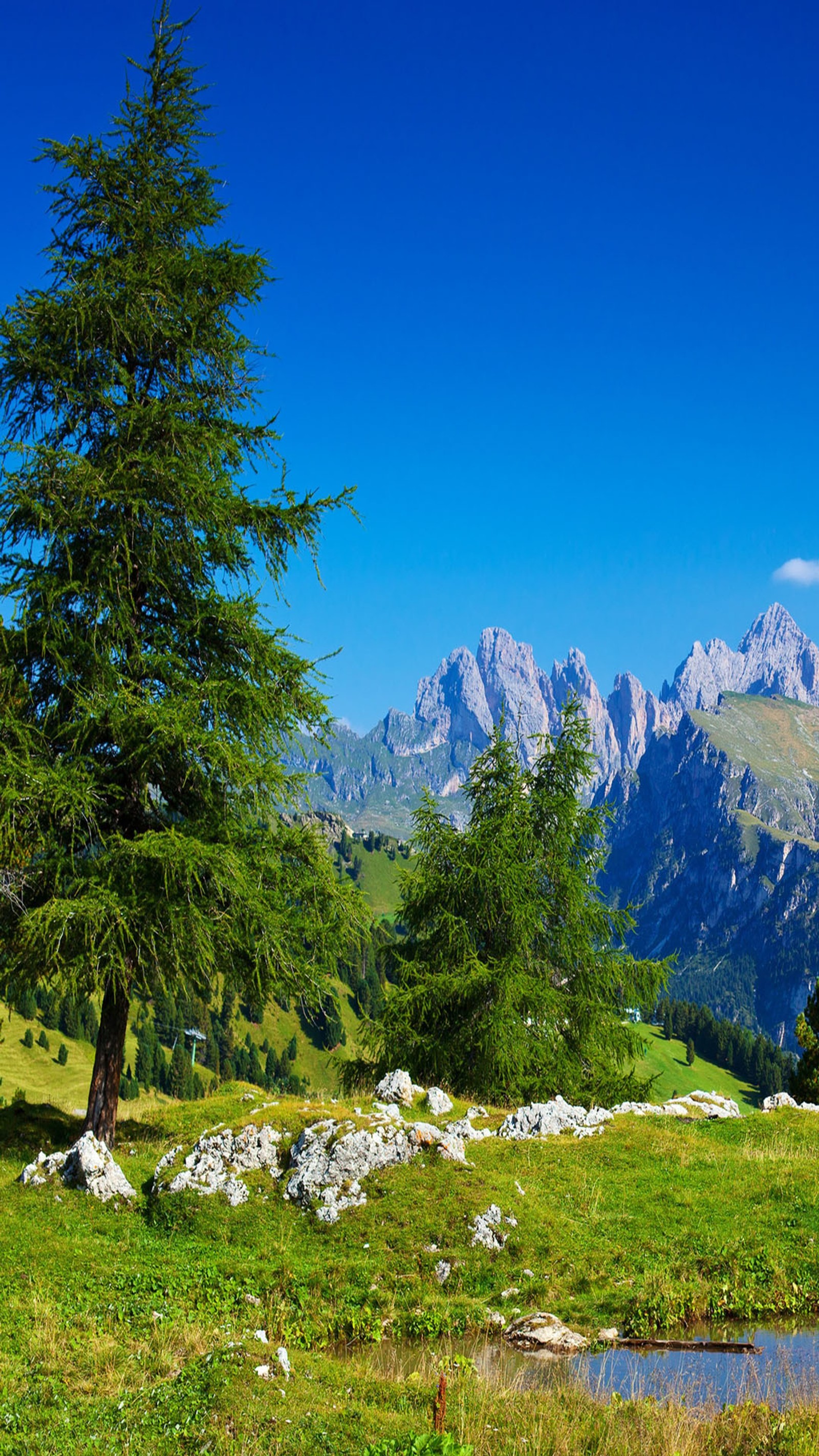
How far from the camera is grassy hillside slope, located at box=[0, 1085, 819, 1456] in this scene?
326 inches

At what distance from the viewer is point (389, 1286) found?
12.5 meters

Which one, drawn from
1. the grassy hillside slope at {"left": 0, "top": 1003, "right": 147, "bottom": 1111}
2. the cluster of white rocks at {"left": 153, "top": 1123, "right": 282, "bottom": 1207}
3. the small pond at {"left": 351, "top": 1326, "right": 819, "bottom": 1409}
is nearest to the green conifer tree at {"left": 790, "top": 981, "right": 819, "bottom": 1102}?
the cluster of white rocks at {"left": 153, "top": 1123, "right": 282, "bottom": 1207}

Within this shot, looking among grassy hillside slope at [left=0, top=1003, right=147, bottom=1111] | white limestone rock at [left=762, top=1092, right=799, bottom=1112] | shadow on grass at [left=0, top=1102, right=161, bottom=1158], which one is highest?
white limestone rock at [left=762, top=1092, right=799, bottom=1112]

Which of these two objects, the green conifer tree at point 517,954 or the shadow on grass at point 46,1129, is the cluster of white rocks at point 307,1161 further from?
the green conifer tree at point 517,954

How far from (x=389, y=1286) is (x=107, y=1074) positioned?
7.64 m

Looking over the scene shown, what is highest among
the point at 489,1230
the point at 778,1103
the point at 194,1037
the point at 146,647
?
the point at 146,647

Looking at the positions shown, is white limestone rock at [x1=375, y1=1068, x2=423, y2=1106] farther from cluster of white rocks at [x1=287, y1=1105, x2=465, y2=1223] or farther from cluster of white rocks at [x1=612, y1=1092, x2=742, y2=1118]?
cluster of white rocks at [x1=612, y1=1092, x2=742, y2=1118]

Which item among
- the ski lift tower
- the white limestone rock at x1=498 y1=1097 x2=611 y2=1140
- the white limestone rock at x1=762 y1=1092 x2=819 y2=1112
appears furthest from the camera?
the ski lift tower

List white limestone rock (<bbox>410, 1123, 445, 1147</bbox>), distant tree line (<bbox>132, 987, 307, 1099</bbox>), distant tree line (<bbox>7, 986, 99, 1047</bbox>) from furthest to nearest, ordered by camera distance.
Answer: distant tree line (<bbox>7, 986, 99, 1047</bbox>) < distant tree line (<bbox>132, 987, 307, 1099</bbox>) < white limestone rock (<bbox>410, 1123, 445, 1147</bbox>)

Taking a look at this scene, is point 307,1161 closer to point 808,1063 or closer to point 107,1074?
point 107,1074

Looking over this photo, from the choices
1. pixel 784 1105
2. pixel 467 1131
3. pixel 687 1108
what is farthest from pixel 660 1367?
pixel 784 1105

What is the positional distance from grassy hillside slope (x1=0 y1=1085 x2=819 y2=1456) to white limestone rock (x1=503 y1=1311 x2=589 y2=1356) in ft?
1.18

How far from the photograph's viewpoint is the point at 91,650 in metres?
17.0

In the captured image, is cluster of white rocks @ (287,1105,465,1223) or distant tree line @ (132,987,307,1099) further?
distant tree line @ (132,987,307,1099)
